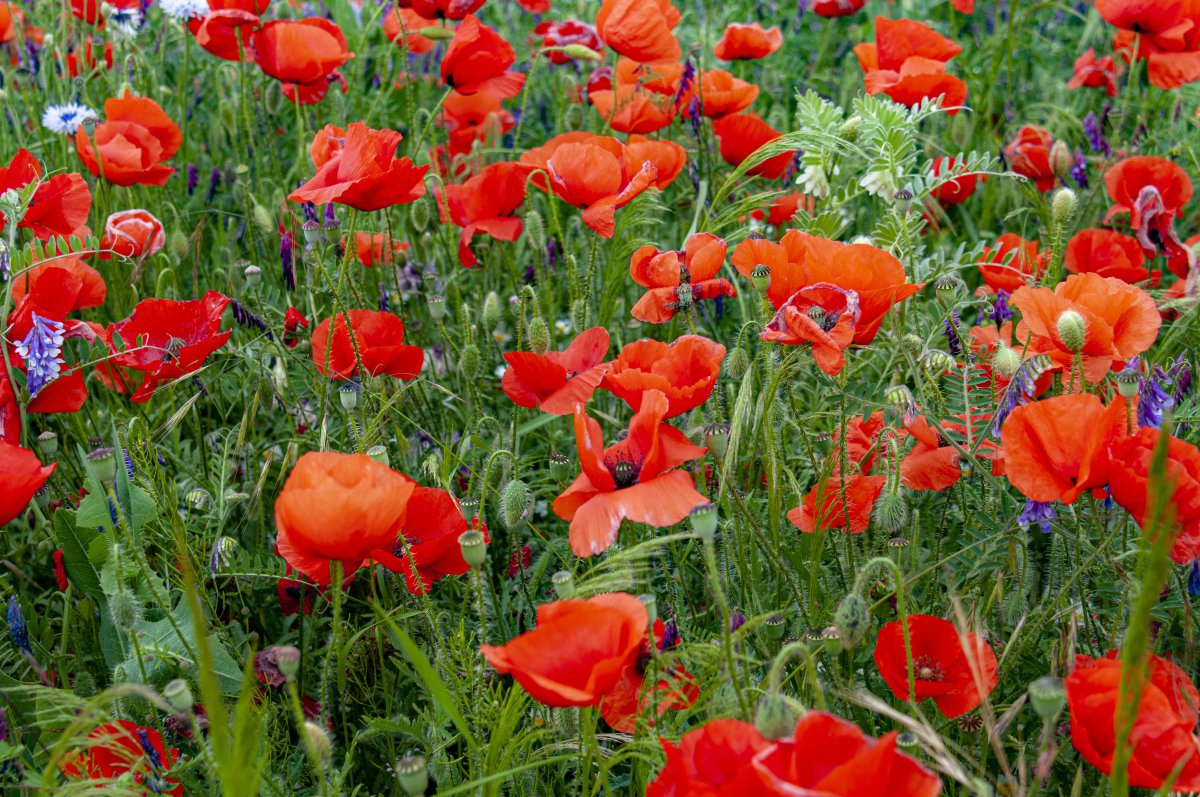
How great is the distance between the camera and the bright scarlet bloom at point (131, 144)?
7.52ft

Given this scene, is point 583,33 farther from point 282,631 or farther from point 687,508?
point 687,508

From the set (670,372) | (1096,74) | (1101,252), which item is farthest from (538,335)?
(1096,74)

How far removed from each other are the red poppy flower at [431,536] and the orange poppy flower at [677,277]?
0.48m

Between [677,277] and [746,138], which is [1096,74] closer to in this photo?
[746,138]

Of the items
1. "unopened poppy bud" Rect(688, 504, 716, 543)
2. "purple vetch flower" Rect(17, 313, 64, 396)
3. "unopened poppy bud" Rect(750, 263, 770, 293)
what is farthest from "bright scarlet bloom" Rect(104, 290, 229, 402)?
"unopened poppy bud" Rect(688, 504, 716, 543)

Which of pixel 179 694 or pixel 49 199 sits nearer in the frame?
pixel 179 694

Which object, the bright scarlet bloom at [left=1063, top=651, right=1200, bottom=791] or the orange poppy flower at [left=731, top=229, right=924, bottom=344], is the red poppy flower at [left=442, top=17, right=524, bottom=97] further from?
the bright scarlet bloom at [left=1063, top=651, right=1200, bottom=791]

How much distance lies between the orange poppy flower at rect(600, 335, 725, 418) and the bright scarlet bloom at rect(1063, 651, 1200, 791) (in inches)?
21.5

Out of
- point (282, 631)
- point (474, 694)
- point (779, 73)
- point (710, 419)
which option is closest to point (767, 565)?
point (710, 419)

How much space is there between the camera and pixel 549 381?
171 centimetres

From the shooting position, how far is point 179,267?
2744 millimetres

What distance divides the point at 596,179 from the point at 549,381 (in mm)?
438

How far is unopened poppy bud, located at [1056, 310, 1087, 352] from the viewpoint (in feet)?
4.74

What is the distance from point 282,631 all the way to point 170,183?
5.75 feet
